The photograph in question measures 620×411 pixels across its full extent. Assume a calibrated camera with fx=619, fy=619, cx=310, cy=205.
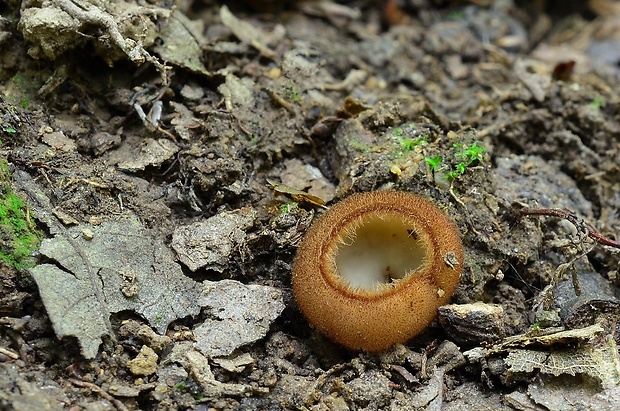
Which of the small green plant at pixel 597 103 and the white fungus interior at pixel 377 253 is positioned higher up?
the small green plant at pixel 597 103

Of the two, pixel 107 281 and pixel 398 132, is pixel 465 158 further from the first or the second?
pixel 107 281

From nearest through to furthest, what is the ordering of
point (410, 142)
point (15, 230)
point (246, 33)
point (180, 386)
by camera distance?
point (180, 386) < point (15, 230) < point (410, 142) < point (246, 33)

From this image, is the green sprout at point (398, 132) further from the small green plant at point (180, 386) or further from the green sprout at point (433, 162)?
the small green plant at point (180, 386)

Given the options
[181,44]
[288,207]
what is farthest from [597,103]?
[181,44]

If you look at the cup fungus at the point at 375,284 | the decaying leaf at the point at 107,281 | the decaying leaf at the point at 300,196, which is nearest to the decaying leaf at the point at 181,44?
the decaying leaf at the point at 300,196

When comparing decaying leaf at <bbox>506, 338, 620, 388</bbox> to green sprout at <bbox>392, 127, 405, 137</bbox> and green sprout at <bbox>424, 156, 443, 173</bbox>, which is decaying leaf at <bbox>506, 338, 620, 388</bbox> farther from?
green sprout at <bbox>392, 127, 405, 137</bbox>
